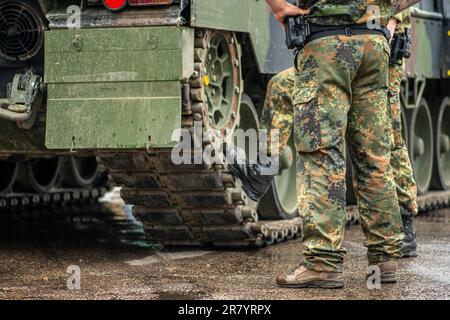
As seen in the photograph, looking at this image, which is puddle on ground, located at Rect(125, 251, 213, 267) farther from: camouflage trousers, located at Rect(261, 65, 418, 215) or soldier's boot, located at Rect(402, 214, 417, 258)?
soldier's boot, located at Rect(402, 214, 417, 258)

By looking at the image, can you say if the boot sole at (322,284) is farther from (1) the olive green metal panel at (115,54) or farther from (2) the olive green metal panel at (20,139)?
(2) the olive green metal panel at (20,139)

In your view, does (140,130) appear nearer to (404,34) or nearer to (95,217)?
(404,34)

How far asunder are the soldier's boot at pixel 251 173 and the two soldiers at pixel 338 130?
1659 millimetres

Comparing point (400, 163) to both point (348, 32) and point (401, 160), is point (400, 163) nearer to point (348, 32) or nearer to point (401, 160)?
point (401, 160)

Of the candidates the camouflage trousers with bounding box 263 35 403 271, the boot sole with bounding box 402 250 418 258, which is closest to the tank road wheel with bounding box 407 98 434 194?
the boot sole with bounding box 402 250 418 258

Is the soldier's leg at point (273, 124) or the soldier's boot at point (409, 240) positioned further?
the soldier's leg at point (273, 124)

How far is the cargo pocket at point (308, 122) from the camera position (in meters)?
6.31

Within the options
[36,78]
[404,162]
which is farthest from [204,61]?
[404,162]

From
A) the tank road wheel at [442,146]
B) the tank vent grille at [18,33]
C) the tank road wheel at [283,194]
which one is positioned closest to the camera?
the tank vent grille at [18,33]

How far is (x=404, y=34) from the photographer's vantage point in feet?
26.9

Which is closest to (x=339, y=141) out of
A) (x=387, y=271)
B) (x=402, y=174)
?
(x=387, y=271)

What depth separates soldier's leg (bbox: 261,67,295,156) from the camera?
842cm

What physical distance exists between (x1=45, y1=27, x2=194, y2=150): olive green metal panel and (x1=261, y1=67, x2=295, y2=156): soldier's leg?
111 cm

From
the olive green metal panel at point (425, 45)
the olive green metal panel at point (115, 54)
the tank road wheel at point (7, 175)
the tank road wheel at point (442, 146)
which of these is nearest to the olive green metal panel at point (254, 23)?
the olive green metal panel at point (115, 54)
